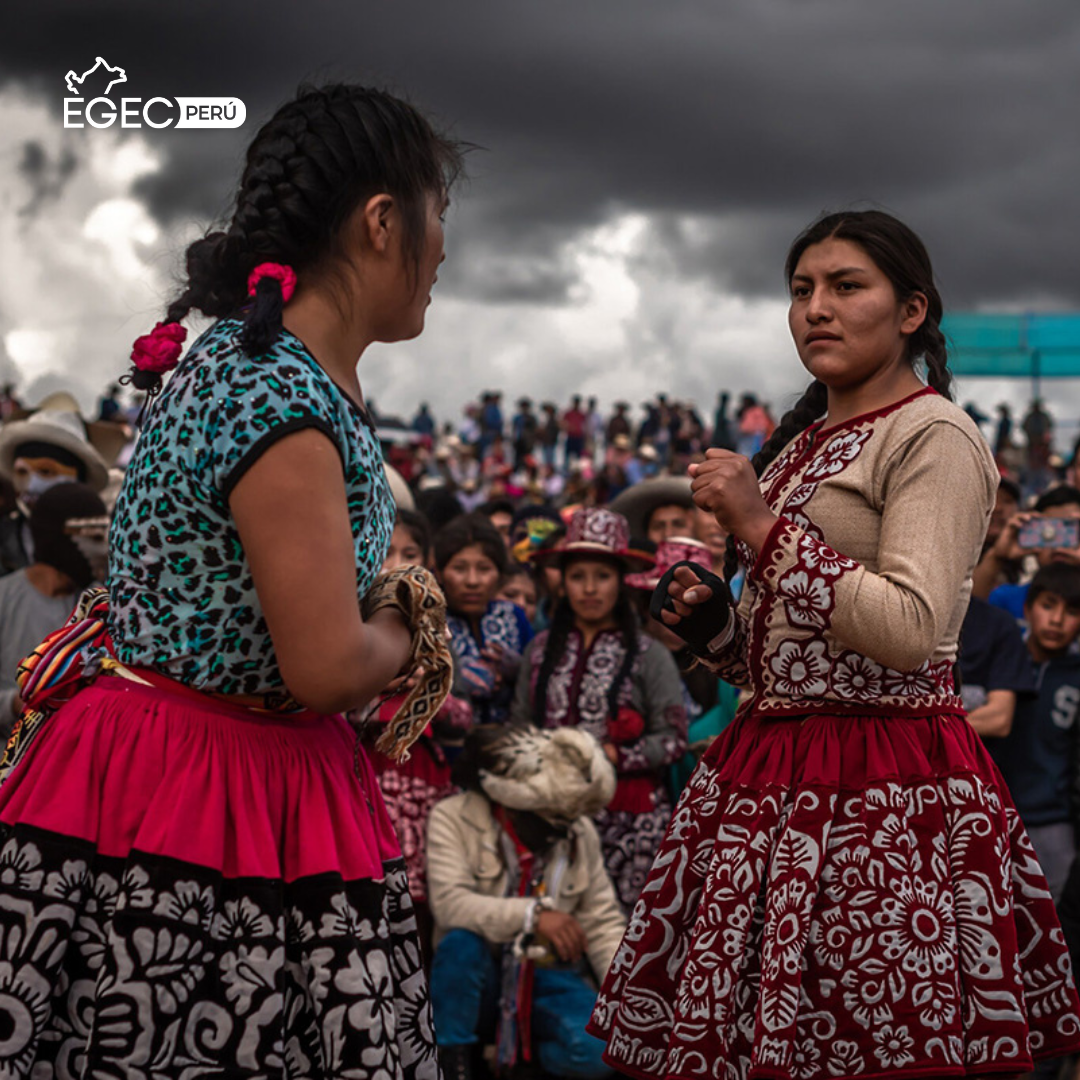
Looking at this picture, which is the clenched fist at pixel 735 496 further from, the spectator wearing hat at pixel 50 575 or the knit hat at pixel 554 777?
the spectator wearing hat at pixel 50 575

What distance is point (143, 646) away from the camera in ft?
5.96

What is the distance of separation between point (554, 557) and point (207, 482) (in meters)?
5.29

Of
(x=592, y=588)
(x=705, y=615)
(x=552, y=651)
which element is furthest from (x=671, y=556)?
(x=705, y=615)

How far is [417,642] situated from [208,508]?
0.37 meters

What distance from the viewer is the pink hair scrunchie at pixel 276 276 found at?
183 cm

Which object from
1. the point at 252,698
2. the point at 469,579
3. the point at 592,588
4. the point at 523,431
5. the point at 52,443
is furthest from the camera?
the point at 523,431

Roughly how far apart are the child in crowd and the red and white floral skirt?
111 inches

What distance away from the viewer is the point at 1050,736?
17.0 feet

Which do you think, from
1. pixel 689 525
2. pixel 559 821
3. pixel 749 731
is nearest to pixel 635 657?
pixel 559 821

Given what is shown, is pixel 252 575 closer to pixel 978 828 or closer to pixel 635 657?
pixel 978 828

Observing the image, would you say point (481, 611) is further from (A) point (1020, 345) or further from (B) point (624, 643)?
(A) point (1020, 345)

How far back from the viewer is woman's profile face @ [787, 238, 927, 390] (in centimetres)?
246

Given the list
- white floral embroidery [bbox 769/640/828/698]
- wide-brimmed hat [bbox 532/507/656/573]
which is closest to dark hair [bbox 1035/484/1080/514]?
wide-brimmed hat [bbox 532/507/656/573]

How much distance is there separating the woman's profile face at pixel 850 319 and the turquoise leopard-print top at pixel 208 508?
103cm
